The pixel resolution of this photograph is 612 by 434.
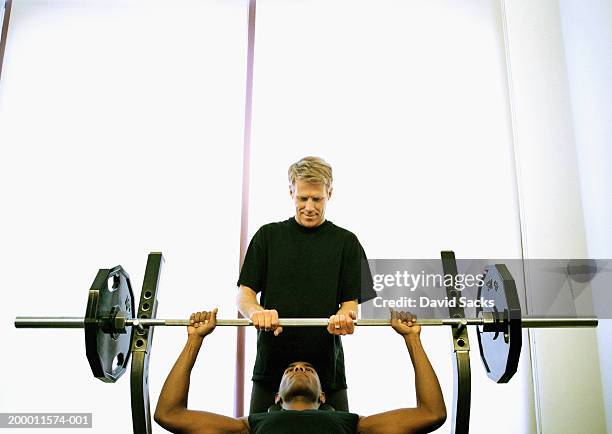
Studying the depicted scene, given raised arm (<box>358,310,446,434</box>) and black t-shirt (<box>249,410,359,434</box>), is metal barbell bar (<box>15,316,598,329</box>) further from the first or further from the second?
black t-shirt (<box>249,410,359,434</box>)

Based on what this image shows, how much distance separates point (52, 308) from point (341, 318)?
1898 mm

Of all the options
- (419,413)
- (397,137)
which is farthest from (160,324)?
(397,137)

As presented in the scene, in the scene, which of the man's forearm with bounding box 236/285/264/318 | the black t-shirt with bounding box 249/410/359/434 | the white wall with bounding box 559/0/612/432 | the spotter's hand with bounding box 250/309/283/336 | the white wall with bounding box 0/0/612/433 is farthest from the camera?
the white wall with bounding box 0/0/612/433

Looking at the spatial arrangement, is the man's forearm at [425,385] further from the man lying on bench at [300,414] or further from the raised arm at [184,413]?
the raised arm at [184,413]

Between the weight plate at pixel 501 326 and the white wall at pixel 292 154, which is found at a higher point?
the white wall at pixel 292 154

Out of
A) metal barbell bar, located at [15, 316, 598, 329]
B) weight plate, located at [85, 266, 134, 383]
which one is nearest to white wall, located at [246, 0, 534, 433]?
metal barbell bar, located at [15, 316, 598, 329]

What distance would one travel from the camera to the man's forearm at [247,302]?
6.75 feet

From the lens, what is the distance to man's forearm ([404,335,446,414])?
1.79 meters

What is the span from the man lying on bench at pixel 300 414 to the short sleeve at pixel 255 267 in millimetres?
302

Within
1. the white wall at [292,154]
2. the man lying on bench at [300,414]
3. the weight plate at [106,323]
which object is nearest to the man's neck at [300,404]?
the man lying on bench at [300,414]

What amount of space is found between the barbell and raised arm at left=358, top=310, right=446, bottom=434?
0.08 meters

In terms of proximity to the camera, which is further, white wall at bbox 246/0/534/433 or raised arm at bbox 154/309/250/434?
white wall at bbox 246/0/534/433

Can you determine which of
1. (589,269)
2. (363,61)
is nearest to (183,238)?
(363,61)

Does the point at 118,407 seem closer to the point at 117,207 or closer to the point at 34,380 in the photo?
the point at 34,380
